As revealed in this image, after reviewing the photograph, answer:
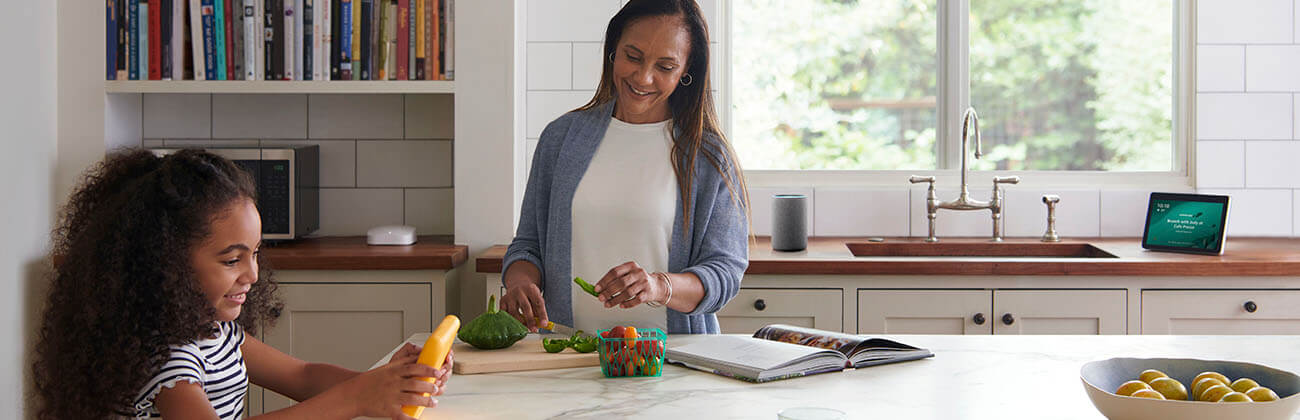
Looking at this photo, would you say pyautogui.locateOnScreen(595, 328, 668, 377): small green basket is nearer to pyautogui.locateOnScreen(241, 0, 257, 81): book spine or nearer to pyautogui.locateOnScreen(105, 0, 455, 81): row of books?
pyautogui.locateOnScreen(105, 0, 455, 81): row of books

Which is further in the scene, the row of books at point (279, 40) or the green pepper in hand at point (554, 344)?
the row of books at point (279, 40)

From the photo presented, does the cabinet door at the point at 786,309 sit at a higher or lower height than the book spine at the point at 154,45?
lower

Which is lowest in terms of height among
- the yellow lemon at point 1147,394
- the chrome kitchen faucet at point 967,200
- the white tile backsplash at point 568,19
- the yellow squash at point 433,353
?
the yellow lemon at point 1147,394

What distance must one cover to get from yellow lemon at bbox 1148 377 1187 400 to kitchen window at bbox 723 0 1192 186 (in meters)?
2.17

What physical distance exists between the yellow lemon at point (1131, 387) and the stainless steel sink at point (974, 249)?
75.4 inches

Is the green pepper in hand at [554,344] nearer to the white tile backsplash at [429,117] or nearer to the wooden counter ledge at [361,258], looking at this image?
the wooden counter ledge at [361,258]

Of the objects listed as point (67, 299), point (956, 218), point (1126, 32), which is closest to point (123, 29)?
point (67, 299)

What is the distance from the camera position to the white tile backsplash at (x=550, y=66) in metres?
3.33

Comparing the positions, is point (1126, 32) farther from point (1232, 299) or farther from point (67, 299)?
point (67, 299)

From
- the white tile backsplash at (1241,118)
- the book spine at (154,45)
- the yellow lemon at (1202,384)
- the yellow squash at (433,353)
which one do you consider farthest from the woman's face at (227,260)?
the white tile backsplash at (1241,118)

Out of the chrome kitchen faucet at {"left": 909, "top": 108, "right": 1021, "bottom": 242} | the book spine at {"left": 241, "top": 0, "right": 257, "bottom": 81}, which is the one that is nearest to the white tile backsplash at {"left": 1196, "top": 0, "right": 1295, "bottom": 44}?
the chrome kitchen faucet at {"left": 909, "top": 108, "right": 1021, "bottom": 242}

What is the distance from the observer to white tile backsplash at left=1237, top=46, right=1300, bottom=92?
336cm

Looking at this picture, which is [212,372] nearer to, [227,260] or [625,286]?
[227,260]

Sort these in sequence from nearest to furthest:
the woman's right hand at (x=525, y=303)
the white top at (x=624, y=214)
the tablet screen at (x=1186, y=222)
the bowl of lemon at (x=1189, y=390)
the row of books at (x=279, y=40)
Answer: the bowl of lemon at (x=1189, y=390) < the woman's right hand at (x=525, y=303) < the white top at (x=624, y=214) < the tablet screen at (x=1186, y=222) < the row of books at (x=279, y=40)
